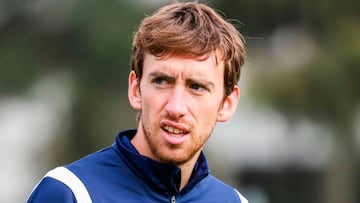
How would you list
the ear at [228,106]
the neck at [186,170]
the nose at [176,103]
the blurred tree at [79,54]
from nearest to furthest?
1. the nose at [176,103]
2. the neck at [186,170]
3. the ear at [228,106]
4. the blurred tree at [79,54]

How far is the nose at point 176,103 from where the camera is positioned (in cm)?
544

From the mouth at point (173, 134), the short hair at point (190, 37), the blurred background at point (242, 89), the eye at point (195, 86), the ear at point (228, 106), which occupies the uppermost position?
the short hair at point (190, 37)

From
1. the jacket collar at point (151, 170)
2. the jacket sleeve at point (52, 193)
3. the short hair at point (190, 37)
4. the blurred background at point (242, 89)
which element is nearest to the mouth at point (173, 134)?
the jacket collar at point (151, 170)

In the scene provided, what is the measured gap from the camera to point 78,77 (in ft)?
73.0

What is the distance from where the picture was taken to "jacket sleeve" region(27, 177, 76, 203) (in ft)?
17.5

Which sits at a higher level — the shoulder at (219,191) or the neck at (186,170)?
the neck at (186,170)

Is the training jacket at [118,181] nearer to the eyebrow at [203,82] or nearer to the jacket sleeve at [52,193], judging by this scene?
the jacket sleeve at [52,193]

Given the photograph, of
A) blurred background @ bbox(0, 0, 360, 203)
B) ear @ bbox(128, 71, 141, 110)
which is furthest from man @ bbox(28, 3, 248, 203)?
blurred background @ bbox(0, 0, 360, 203)

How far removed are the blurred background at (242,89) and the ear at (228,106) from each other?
14496mm

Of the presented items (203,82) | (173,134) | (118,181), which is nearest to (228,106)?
(203,82)

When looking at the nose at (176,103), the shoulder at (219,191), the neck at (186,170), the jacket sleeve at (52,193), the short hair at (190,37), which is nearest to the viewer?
the jacket sleeve at (52,193)

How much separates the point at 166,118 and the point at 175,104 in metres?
0.06

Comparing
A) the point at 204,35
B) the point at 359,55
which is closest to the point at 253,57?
the point at 359,55

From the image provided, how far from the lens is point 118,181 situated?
5.59 metres
